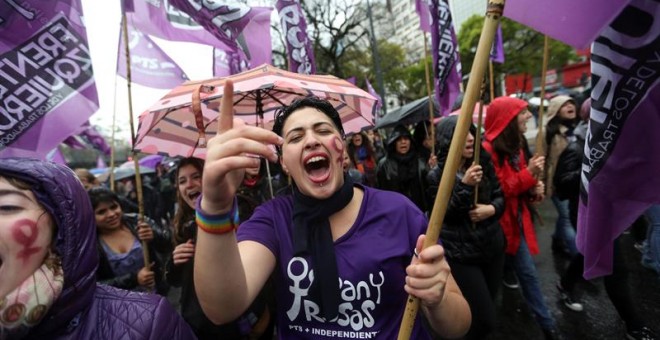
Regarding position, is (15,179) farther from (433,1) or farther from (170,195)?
(170,195)

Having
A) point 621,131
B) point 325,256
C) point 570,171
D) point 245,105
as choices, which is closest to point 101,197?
point 245,105

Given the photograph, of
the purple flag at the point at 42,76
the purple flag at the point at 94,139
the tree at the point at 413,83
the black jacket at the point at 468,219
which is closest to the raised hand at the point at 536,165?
the black jacket at the point at 468,219

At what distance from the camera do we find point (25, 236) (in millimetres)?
986

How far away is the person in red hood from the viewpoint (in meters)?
2.80

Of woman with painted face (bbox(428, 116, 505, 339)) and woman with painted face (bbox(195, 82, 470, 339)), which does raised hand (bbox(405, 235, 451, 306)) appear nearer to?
woman with painted face (bbox(195, 82, 470, 339))

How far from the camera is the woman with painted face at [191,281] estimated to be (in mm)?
1956

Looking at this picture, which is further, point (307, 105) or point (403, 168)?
point (403, 168)

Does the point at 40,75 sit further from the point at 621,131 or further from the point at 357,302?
the point at 621,131

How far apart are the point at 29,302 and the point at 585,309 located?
3.89 metres

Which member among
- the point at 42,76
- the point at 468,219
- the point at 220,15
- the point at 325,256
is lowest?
the point at 468,219

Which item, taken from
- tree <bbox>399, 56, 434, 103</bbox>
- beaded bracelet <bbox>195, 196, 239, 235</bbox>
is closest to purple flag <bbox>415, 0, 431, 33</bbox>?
beaded bracelet <bbox>195, 196, 239, 235</bbox>

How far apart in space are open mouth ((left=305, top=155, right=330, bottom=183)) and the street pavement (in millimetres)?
2508

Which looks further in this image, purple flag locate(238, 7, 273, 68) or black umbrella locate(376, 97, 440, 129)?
black umbrella locate(376, 97, 440, 129)

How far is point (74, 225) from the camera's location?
3.52 feet
